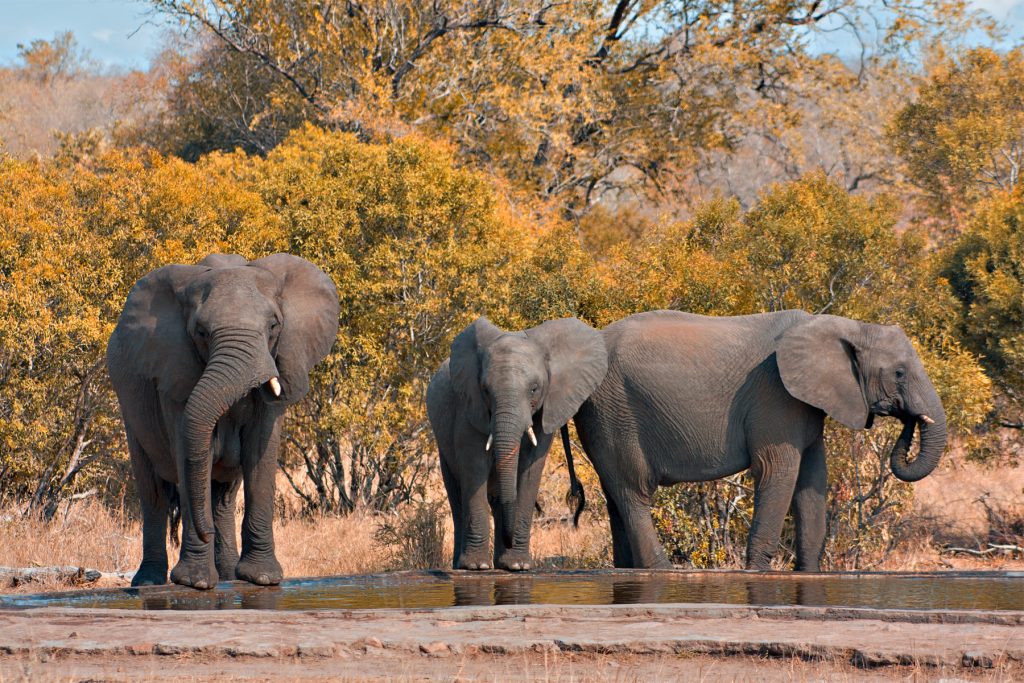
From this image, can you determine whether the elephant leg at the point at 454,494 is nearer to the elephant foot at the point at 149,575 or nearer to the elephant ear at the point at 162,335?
the elephant foot at the point at 149,575

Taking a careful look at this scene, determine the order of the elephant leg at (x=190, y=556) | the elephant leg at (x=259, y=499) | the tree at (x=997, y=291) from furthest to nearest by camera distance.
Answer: the tree at (x=997, y=291) → the elephant leg at (x=259, y=499) → the elephant leg at (x=190, y=556)

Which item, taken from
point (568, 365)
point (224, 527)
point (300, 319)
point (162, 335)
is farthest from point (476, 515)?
point (162, 335)

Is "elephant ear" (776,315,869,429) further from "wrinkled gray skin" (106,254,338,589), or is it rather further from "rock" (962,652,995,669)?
"rock" (962,652,995,669)

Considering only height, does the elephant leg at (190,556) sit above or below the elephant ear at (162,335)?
below

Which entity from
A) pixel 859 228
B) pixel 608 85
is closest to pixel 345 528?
pixel 859 228

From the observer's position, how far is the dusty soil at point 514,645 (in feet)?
22.0

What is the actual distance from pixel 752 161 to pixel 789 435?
47354 millimetres

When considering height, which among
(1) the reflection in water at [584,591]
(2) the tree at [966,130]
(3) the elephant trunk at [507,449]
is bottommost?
(1) the reflection in water at [584,591]

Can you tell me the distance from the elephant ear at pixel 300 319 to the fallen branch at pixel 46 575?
273 cm

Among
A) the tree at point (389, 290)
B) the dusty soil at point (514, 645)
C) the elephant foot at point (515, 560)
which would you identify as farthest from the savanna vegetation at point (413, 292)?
the dusty soil at point (514, 645)

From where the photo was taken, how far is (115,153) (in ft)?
54.0

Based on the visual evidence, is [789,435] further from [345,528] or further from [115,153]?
[115,153]

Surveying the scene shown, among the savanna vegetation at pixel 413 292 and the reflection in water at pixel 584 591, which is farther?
the savanna vegetation at pixel 413 292

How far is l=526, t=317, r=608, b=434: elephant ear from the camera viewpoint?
1182 centimetres
